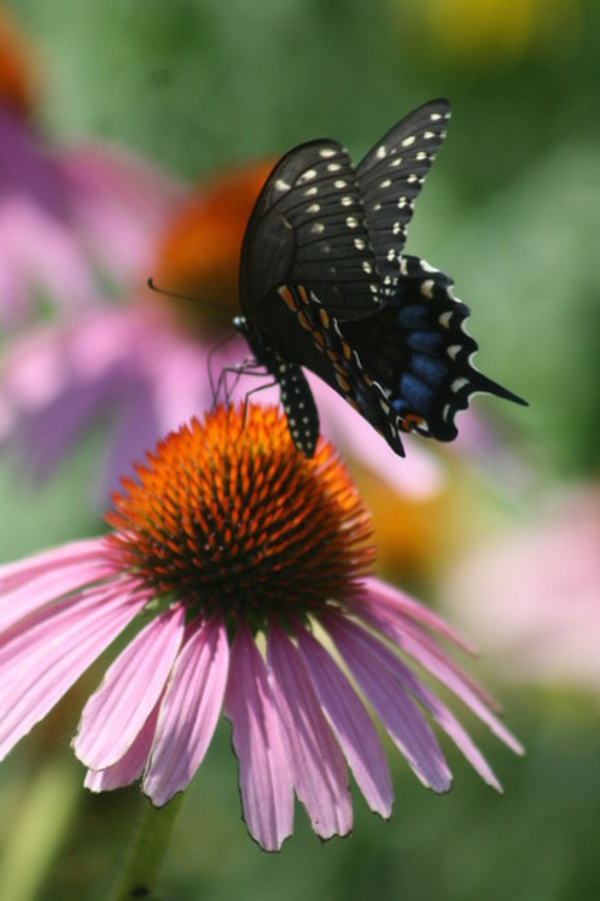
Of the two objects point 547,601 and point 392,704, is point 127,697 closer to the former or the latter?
point 392,704

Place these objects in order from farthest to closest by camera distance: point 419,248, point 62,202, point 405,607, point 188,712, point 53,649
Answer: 1. point 419,248
2. point 62,202
3. point 405,607
4. point 53,649
5. point 188,712

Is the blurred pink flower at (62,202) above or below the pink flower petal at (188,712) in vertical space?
above

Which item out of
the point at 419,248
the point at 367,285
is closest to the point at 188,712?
the point at 367,285

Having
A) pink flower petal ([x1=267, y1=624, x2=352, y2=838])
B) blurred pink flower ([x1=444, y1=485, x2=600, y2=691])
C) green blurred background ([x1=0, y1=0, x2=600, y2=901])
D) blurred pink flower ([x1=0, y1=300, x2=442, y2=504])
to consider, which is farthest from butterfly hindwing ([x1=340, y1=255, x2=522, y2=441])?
blurred pink flower ([x1=444, y1=485, x2=600, y2=691])

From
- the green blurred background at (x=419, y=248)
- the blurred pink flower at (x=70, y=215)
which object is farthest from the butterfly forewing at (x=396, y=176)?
the blurred pink flower at (x=70, y=215)

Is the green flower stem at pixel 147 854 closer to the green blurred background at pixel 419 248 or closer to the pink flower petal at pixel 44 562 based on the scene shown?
the pink flower petal at pixel 44 562

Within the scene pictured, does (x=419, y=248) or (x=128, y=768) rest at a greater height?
(x=419, y=248)
